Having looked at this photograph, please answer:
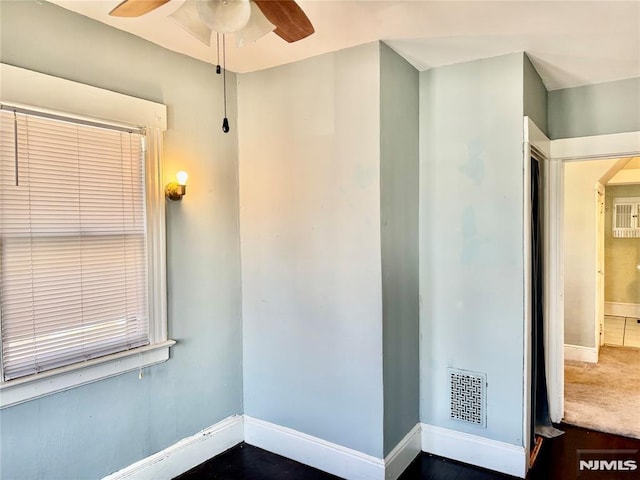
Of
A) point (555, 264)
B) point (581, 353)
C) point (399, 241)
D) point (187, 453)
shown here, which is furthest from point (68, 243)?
point (581, 353)

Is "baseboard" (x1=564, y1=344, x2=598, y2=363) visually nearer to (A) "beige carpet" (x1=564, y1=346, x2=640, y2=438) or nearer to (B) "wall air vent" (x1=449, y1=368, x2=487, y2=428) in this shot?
(A) "beige carpet" (x1=564, y1=346, x2=640, y2=438)

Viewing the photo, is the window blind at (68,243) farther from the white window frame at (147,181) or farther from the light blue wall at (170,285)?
the light blue wall at (170,285)

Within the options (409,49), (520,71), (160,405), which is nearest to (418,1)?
(409,49)

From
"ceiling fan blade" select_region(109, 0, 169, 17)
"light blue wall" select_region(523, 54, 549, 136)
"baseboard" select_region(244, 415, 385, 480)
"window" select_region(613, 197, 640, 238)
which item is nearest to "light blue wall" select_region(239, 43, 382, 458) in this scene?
"baseboard" select_region(244, 415, 385, 480)

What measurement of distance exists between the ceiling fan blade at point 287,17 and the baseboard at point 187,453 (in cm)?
230

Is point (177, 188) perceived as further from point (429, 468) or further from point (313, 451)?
point (429, 468)

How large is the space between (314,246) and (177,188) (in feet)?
2.83

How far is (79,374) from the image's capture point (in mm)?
2115

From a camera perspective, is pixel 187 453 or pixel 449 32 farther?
pixel 187 453

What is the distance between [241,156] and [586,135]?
8.07 feet

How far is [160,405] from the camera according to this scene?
8.19 ft

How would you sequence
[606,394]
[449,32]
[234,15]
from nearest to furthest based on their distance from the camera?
[234,15] < [449,32] < [606,394]

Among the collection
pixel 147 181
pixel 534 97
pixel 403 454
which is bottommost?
pixel 403 454

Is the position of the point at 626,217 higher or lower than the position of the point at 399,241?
higher
